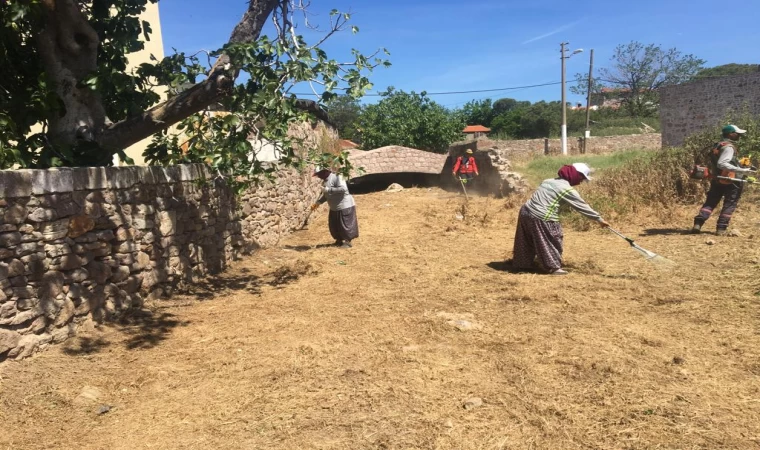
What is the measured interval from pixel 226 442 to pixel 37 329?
198 cm

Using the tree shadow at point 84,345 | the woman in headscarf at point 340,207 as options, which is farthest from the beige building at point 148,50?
the tree shadow at point 84,345

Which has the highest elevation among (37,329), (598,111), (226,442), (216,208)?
(598,111)

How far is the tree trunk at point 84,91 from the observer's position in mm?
5238

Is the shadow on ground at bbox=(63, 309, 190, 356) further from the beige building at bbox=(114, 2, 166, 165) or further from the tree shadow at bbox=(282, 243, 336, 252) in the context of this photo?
the beige building at bbox=(114, 2, 166, 165)

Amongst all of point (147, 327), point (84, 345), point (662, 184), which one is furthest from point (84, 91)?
point (662, 184)

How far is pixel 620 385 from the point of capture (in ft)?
11.4

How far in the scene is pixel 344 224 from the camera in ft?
28.5

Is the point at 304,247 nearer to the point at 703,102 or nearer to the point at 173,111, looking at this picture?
the point at 173,111

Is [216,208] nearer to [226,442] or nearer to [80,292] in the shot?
[80,292]

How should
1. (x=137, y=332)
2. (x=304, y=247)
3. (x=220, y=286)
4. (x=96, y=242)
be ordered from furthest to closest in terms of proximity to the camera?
(x=304, y=247) < (x=220, y=286) < (x=137, y=332) < (x=96, y=242)

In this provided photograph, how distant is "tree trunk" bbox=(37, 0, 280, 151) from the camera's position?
524cm

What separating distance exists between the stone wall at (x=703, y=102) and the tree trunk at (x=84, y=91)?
50.4 feet

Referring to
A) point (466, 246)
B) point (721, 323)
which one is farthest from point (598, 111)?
point (721, 323)

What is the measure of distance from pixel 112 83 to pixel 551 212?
473 centimetres
